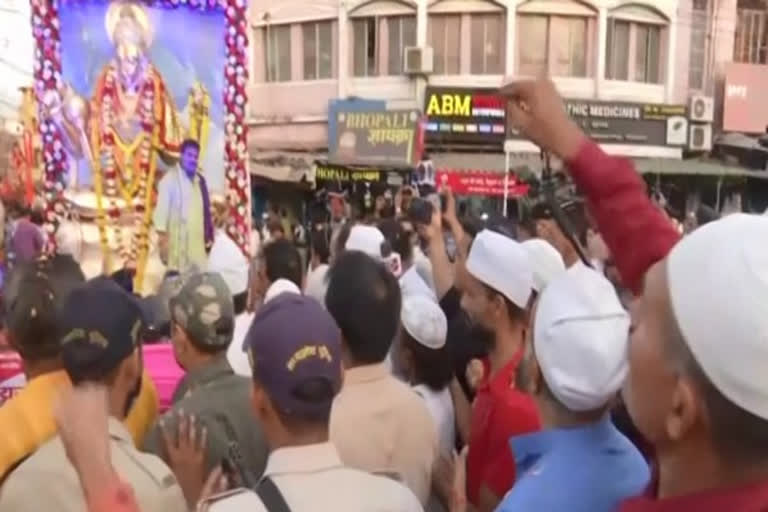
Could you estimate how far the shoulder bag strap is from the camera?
2084mm

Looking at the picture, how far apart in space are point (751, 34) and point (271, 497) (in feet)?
94.7

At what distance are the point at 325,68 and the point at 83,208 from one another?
18.3 metres

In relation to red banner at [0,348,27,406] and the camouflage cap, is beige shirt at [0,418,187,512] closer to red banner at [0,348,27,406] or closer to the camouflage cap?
the camouflage cap

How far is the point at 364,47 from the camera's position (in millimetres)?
26500

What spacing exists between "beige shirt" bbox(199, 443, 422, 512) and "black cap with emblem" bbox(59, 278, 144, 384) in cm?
57

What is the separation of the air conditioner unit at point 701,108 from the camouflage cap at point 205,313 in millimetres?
24756

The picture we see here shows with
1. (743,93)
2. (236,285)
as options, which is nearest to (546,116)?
(236,285)

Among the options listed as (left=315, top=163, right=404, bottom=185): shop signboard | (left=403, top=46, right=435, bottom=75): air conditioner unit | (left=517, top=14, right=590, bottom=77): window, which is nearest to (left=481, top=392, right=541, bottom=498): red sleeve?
(left=315, top=163, right=404, bottom=185): shop signboard

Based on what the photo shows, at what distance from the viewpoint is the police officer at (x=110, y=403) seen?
7.53 feet

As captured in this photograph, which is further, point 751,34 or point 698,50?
point 751,34

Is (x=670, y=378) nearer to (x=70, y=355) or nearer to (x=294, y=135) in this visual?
(x=70, y=355)

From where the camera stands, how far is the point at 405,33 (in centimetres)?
2617

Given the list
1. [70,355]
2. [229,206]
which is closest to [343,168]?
[229,206]

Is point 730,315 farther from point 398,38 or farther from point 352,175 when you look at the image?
point 398,38
